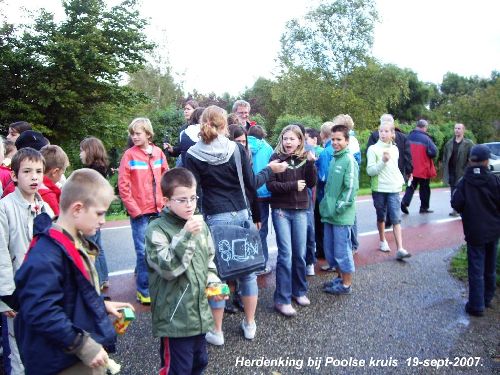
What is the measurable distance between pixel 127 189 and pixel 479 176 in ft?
12.8

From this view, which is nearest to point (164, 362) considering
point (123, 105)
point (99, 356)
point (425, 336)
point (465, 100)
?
point (99, 356)

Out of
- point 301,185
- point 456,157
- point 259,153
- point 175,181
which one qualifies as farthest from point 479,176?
point 456,157

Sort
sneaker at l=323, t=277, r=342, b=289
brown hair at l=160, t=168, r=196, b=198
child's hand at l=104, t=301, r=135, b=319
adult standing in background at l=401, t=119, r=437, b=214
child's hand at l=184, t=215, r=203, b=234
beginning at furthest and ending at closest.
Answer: adult standing in background at l=401, t=119, r=437, b=214, sneaker at l=323, t=277, r=342, b=289, brown hair at l=160, t=168, r=196, b=198, child's hand at l=184, t=215, r=203, b=234, child's hand at l=104, t=301, r=135, b=319

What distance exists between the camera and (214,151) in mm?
3791

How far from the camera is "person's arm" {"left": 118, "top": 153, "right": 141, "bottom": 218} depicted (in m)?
4.68

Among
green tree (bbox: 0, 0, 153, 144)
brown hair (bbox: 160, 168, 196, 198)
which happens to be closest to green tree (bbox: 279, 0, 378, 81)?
green tree (bbox: 0, 0, 153, 144)

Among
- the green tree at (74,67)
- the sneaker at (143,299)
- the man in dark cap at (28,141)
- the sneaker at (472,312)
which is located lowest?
the sneaker at (472,312)

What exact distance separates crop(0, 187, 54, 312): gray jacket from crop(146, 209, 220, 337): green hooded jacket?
3.44 ft

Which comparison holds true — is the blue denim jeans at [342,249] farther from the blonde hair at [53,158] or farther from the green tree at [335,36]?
the green tree at [335,36]

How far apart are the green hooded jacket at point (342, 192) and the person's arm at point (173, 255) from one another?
8.63 ft

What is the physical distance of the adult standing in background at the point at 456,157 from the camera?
9.88 metres

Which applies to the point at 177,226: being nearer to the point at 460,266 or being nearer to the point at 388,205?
the point at 388,205

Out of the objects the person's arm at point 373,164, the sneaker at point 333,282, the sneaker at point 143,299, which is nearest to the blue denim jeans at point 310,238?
the sneaker at point 333,282

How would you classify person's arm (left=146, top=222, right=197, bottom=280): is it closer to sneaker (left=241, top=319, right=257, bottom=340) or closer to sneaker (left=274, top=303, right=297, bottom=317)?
sneaker (left=241, top=319, right=257, bottom=340)
